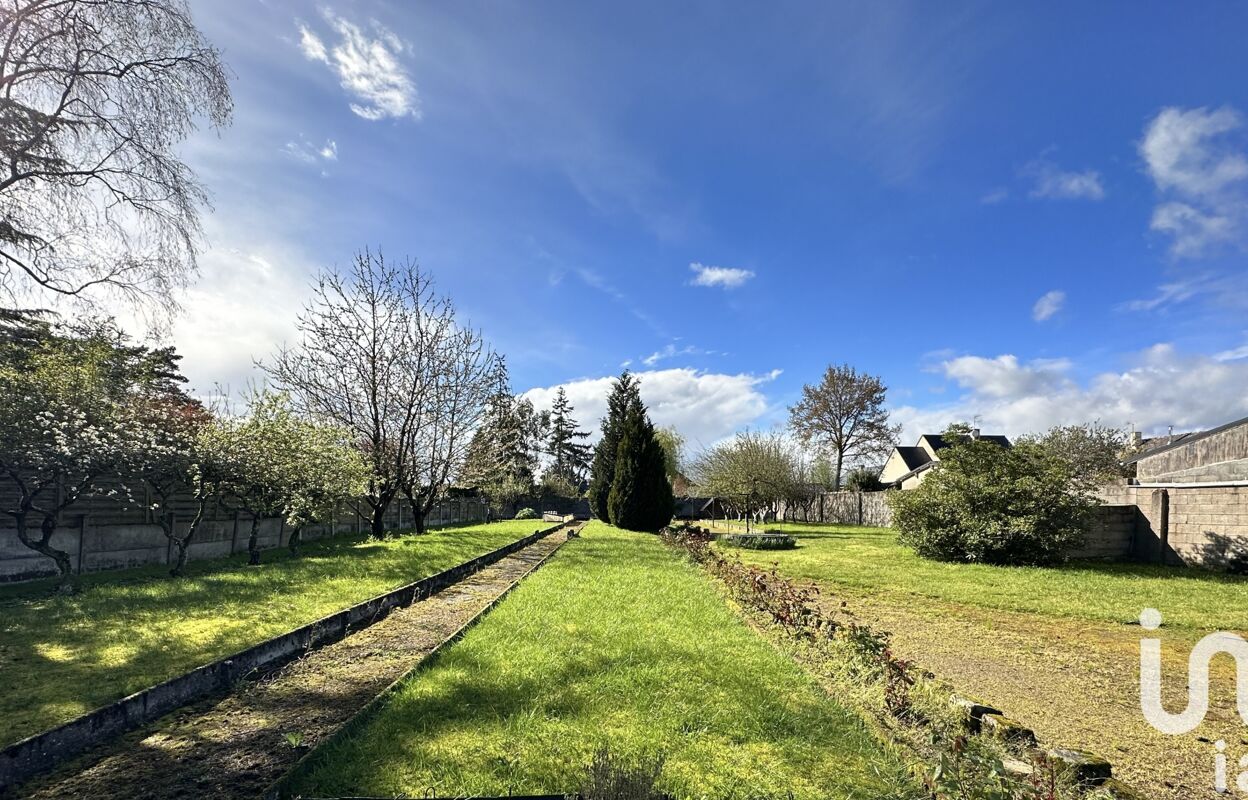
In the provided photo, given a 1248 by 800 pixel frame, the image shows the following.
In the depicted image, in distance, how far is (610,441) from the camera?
102 ft

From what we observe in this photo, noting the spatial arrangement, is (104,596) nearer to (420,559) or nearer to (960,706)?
(420,559)

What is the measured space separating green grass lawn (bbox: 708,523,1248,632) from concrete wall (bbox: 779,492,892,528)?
14238 millimetres

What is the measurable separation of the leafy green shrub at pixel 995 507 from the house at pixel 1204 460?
2694 millimetres

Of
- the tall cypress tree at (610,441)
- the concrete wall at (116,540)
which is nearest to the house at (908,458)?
the tall cypress tree at (610,441)

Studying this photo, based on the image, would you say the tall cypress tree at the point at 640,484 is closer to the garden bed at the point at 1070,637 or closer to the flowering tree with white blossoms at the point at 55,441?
the garden bed at the point at 1070,637

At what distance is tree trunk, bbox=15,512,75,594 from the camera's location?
7775 mm

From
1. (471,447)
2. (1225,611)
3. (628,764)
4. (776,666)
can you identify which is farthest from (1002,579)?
(471,447)

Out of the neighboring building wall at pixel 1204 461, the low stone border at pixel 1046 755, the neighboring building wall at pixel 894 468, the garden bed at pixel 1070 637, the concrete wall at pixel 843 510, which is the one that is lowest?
the concrete wall at pixel 843 510

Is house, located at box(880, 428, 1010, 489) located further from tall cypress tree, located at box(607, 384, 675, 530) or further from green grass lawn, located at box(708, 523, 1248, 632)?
green grass lawn, located at box(708, 523, 1248, 632)

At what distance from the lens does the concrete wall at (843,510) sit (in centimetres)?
2878

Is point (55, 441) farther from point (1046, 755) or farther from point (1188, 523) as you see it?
point (1188, 523)

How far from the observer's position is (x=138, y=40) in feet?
31.7

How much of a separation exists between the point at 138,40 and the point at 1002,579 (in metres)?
18.8

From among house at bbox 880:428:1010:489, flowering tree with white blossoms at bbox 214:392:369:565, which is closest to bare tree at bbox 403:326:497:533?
flowering tree with white blossoms at bbox 214:392:369:565
